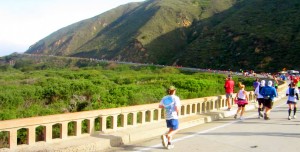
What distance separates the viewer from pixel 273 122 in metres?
13.0

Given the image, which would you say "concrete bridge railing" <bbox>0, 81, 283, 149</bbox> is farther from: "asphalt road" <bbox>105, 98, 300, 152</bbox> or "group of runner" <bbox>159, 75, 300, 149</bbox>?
"group of runner" <bbox>159, 75, 300, 149</bbox>

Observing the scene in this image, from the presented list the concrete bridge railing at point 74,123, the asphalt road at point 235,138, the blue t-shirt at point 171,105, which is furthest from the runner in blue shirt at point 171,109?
the concrete bridge railing at point 74,123

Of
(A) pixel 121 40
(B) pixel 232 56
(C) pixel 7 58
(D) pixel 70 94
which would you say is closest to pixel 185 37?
(A) pixel 121 40

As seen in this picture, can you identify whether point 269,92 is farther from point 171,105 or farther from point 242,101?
point 171,105

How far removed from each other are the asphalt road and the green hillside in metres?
54.3

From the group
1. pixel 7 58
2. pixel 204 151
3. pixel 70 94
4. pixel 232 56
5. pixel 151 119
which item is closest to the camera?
pixel 204 151

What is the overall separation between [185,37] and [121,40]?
23392 millimetres

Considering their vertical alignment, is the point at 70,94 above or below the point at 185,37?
below

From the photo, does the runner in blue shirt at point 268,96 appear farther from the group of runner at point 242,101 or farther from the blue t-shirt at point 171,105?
the blue t-shirt at point 171,105

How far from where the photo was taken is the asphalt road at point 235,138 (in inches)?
325

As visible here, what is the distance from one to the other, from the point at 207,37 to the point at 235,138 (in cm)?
8017

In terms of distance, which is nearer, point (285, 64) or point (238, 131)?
point (238, 131)

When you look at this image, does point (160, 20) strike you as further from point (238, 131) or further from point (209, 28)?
point (238, 131)

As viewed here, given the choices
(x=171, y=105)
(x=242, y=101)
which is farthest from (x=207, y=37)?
(x=171, y=105)
